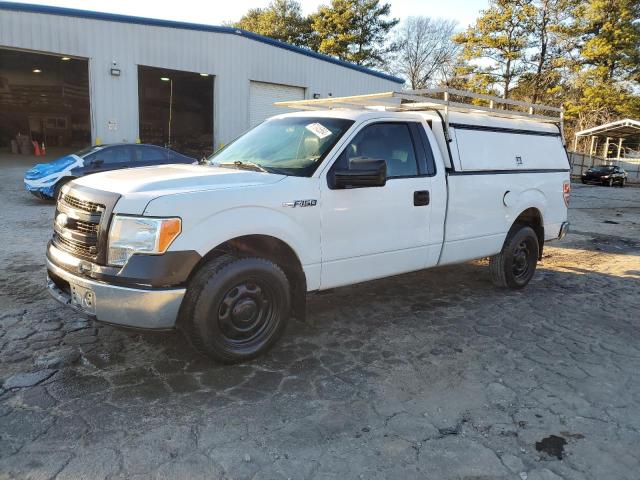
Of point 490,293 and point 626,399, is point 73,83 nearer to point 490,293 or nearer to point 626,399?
point 490,293

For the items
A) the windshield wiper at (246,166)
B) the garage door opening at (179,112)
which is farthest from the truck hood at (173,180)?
the garage door opening at (179,112)

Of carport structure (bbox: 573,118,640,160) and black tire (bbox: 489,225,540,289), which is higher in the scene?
carport structure (bbox: 573,118,640,160)

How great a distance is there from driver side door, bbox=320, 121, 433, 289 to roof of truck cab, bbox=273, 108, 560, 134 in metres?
0.11

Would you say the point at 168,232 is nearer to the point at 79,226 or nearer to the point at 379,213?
the point at 79,226

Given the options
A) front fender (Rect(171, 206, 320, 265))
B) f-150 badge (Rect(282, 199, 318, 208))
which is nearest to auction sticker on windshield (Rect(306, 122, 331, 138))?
f-150 badge (Rect(282, 199, 318, 208))

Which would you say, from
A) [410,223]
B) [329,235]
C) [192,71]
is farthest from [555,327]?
[192,71]

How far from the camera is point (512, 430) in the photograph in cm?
302

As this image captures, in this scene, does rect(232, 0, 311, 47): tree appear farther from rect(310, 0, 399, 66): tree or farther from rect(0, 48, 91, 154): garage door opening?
rect(0, 48, 91, 154): garage door opening

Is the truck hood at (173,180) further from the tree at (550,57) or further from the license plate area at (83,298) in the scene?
the tree at (550,57)

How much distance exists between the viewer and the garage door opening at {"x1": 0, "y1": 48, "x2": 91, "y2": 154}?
1069 inches

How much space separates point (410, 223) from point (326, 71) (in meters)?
19.0

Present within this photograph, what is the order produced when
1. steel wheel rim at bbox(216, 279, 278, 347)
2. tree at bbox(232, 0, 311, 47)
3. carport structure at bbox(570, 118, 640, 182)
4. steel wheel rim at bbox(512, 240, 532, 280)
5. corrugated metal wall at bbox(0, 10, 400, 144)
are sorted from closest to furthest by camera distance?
1. steel wheel rim at bbox(216, 279, 278, 347)
2. steel wheel rim at bbox(512, 240, 532, 280)
3. corrugated metal wall at bbox(0, 10, 400, 144)
4. carport structure at bbox(570, 118, 640, 182)
5. tree at bbox(232, 0, 311, 47)

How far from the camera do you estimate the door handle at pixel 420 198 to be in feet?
14.9

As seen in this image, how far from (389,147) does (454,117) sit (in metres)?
1.04
